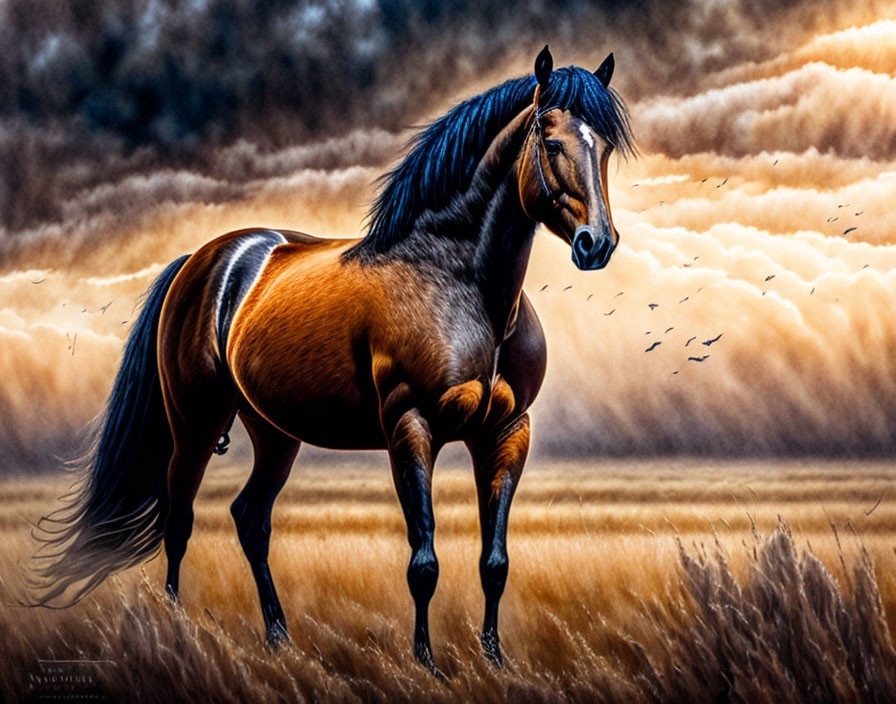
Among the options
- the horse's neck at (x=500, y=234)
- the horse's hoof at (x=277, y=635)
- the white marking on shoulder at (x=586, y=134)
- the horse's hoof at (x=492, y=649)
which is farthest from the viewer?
the horse's hoof at (x=277, y=635)

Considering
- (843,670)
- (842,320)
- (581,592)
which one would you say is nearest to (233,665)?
(581,592)

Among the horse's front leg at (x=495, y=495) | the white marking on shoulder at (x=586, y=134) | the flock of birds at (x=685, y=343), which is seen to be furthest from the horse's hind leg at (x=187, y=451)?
the white marking on shoulder at (x=586, y=134)

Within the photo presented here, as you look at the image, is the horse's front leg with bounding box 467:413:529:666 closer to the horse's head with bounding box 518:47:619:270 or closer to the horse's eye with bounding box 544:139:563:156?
the horse's head with bounding box 518:47:619:270

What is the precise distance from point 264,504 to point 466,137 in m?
1.44

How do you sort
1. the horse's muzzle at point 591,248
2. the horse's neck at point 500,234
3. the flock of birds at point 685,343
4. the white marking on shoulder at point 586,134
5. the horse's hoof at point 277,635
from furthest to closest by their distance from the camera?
the flock of birds at point 685,343
the horse's hoof at point 277,635
the horse's neck at point 500,234
the white marking on shoulder at point 586,134
the horse's muzzle at point 591,248

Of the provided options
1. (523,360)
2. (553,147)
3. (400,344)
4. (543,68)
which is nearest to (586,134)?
(553,147)

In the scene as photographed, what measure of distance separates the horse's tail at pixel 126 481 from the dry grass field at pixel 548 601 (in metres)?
0.16

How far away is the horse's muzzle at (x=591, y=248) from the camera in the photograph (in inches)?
104

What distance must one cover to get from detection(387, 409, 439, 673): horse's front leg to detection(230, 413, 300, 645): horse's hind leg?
0.74 m

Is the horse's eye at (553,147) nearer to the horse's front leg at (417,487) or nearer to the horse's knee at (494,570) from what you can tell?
the horse's front leg at (417,487)

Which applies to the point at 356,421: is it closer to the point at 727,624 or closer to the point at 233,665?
the point at 233,665

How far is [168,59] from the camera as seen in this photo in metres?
4.05

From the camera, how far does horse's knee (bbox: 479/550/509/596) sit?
2.95m

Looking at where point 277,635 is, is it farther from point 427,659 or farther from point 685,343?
point 685,343
